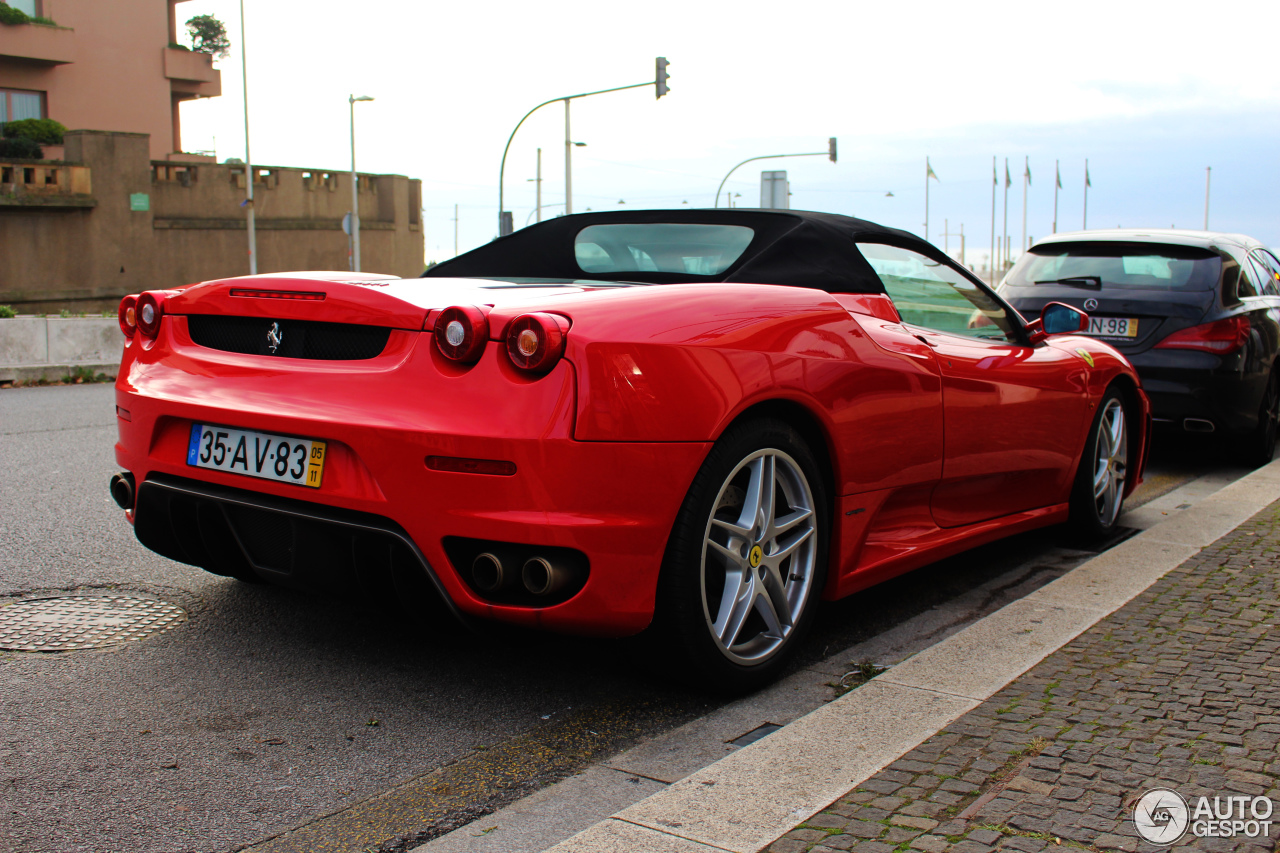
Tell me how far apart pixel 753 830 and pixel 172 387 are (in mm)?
2043

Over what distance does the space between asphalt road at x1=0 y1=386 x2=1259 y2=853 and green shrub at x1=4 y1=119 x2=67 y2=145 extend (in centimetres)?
3740

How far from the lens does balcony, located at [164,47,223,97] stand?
4359cm

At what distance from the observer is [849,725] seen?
2.89m

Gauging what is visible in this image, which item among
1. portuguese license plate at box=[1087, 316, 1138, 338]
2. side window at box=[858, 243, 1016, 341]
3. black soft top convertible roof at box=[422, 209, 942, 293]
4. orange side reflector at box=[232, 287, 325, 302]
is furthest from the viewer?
portuguese license plate at box=[1087, 316, 1138, 338]

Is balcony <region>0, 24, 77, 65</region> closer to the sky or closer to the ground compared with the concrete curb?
closer to the sky

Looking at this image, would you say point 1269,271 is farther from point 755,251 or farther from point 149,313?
point 149,313

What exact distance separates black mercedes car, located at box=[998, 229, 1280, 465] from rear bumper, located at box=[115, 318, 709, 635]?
526cm

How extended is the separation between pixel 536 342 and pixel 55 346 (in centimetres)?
1290

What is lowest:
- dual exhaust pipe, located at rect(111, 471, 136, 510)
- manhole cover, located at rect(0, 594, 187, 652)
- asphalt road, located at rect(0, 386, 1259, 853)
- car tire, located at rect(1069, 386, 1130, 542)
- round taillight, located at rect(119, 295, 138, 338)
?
asphalt road, located at rect(0, 386, 1259, 853)

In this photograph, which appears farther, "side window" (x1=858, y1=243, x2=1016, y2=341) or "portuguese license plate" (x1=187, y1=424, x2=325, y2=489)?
"side window" (x1=858, y1=243, x2=1016, y2=341)

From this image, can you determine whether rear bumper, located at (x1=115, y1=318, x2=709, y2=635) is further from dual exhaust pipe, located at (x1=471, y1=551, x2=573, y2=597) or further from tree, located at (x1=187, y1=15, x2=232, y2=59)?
tree, located at (x1=187, y1=15, x2=232, y2=59)

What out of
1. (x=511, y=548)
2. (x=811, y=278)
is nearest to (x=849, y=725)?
(x=511, y=548)

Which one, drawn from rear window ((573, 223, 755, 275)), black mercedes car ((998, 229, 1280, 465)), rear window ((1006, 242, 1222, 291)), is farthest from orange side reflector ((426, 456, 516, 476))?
rear window ((1006, 242, 1222, 291))

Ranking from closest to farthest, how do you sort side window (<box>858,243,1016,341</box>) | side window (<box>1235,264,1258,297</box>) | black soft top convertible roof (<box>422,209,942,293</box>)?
black soft top convertible roof (<box>422,209,942,293</box>), side window (<box>858,243,1016,341</box>), side window (<box>1235,264,1258,297</box>)
